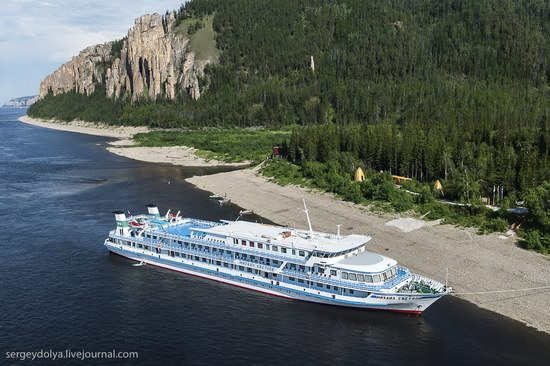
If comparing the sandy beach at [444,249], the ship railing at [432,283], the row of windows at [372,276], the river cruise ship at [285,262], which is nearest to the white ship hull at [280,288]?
the river cruise ship at [285,262]

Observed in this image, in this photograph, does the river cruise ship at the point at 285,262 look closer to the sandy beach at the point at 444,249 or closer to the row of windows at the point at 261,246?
the row of windows at the point at 261,246

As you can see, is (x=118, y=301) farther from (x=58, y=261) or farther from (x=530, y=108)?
(x=530, y=108)

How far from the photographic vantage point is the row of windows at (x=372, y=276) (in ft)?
188

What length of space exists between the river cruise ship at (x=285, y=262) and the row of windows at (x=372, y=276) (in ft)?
0.36

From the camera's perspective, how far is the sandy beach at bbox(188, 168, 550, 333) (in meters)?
57.5

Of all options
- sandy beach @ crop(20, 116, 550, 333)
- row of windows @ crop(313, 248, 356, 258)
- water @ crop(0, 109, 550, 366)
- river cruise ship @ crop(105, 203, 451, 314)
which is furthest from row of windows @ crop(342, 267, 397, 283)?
sandy beach @ crop(20, 116, 550, 333)

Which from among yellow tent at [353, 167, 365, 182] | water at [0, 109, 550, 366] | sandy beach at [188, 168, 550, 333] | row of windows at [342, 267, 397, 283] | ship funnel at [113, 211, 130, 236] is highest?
yellow tent at [353, 167, 365, 182]

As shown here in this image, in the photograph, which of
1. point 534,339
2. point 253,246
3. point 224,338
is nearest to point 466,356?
point 534,339

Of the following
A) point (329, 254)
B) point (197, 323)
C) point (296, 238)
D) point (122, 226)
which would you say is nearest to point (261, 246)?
point (296, 238)

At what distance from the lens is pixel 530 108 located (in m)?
180

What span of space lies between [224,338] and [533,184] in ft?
213

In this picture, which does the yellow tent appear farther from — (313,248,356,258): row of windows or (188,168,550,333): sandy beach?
(313,248,356,258): row of windows

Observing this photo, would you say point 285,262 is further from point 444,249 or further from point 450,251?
point 450,251

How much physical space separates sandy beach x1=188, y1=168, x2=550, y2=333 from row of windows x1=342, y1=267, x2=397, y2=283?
8.69 m
